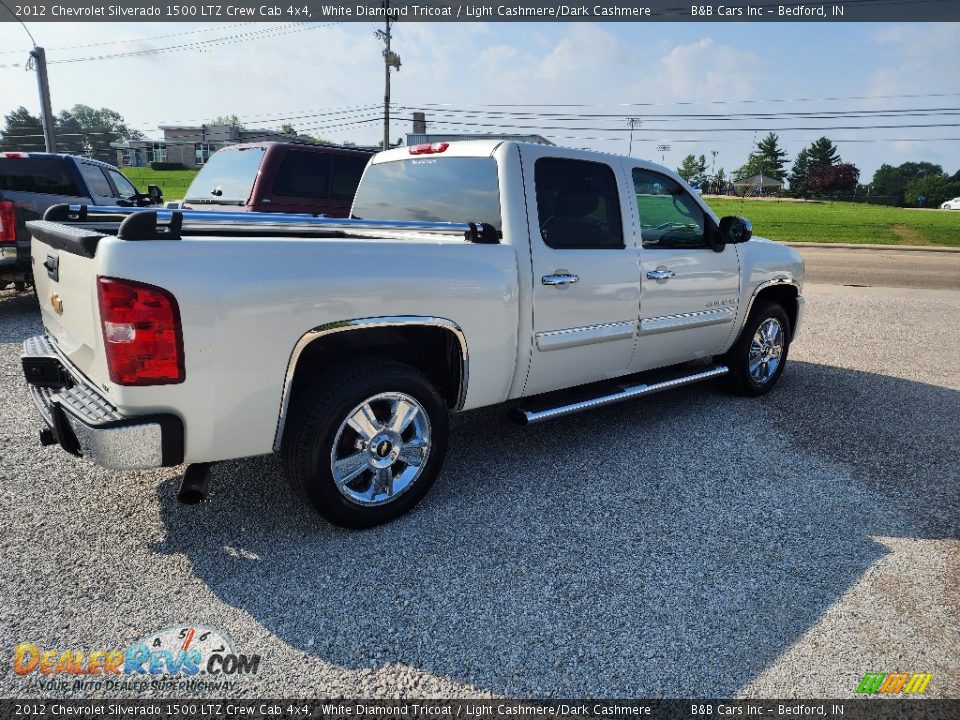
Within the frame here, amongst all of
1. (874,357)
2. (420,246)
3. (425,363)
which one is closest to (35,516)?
(425,363)

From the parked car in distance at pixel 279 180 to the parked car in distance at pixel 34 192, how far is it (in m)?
1.86

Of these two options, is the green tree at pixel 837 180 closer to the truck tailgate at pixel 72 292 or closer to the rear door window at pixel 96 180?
the rear door window at pixel 96 180

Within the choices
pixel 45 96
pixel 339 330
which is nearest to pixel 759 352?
pixel 339 330

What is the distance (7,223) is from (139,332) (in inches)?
264

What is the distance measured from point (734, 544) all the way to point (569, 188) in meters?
2.28

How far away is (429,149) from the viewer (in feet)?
13.5

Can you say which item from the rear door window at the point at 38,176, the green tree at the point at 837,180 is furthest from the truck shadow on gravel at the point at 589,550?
the green tree at the point at 837,180

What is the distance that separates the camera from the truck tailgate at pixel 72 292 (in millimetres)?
2477

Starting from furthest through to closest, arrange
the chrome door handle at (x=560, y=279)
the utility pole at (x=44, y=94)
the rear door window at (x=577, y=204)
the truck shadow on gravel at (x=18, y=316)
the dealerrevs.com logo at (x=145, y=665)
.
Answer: the utility pole at (x=44, y=94) → the truck shadow on gravel at (x=18, y=316) → the rear door window at (x=577, y=204) → the chrome door handle at (x=560, y=279) → the dealerrevs.com logo at (x=145, y=665)

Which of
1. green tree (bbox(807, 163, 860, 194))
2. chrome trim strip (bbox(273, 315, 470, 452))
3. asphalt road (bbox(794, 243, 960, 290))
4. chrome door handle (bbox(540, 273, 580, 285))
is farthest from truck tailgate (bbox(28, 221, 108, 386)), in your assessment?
green tree (bbox(807, 163, 860, 194))

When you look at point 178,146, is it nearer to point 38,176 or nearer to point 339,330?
point 38,176

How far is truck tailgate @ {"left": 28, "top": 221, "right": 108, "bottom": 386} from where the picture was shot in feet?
8.13

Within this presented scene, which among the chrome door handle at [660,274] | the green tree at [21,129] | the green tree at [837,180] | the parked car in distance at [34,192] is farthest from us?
the green tree at [837,180]

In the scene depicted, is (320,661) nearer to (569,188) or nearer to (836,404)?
(569,188)
